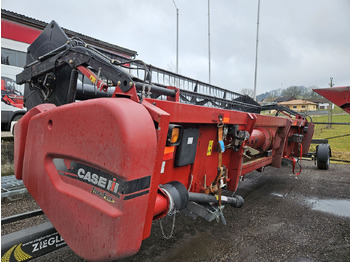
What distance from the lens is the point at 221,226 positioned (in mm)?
2949

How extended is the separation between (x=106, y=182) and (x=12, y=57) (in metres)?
8.77

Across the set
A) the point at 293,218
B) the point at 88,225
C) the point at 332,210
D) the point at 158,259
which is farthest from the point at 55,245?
the point at 332,210

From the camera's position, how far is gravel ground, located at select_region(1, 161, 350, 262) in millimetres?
2328

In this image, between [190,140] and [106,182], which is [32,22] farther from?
[106,182]

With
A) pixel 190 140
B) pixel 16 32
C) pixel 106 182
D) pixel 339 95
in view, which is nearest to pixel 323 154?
pixel 339 95

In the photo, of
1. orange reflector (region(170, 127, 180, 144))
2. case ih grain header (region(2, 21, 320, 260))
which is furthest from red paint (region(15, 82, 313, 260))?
orange reflector (region(170, 127, 180, 144))

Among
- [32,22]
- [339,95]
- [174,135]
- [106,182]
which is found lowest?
[106,182]

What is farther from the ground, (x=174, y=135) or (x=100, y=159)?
(x=174, y=135)

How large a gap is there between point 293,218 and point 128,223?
2.96 meters

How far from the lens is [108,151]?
1.18 m

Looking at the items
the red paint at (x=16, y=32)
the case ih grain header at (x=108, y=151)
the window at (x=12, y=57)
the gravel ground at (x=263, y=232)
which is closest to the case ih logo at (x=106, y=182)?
the case ih grain header at (x=108, y=151)

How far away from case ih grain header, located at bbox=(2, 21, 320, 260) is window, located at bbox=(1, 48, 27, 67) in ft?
22.3

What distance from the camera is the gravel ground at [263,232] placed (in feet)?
7.64

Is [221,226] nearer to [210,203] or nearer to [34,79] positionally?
[210,203]
